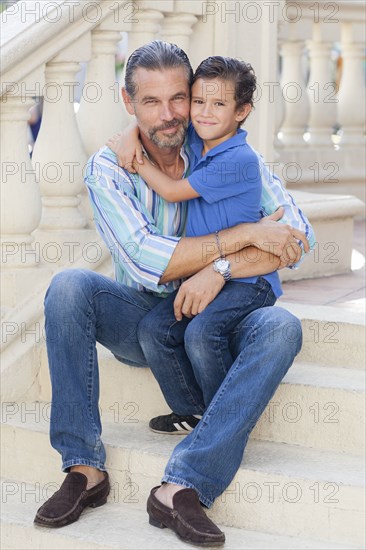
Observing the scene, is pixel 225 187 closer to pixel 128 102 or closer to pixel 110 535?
pixel 128 102

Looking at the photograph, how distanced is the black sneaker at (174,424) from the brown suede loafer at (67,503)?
358mm

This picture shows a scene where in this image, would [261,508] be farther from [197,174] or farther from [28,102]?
[28,102]

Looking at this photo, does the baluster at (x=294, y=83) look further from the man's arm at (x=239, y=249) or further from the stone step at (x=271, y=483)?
the stone step at (x=271, y=483)

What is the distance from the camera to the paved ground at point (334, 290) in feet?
14.7

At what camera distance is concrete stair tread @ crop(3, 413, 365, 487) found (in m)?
3.36

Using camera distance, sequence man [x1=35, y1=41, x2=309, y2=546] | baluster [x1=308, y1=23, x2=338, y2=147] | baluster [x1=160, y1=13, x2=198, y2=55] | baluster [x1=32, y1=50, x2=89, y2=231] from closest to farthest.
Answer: man [x1=35, y1=41, x2=309, y2=546]
baluster [x1=32, y1=50, x2=89, y2=231]
baluster [x1=160, y1=13, x2=198, y2=55]
baluster [x1=308, y1=23, x2=338, y2=147]

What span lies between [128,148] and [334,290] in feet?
4.86

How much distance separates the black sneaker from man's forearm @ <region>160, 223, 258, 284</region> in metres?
0.43

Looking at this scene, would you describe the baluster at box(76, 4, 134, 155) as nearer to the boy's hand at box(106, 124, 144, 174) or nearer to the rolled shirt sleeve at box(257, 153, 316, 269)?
the boy's hand at box(106, 124, 144, 174)

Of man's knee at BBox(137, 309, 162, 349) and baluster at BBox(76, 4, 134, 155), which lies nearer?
man's knee at BBox(137, 309, 162, 349)

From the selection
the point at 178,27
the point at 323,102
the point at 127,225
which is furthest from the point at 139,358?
the point at 323,102

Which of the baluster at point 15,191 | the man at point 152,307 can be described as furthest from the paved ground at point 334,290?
the baluster at point 15,191

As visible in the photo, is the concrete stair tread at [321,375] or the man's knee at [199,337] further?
the concrete stair tread at [321,375]

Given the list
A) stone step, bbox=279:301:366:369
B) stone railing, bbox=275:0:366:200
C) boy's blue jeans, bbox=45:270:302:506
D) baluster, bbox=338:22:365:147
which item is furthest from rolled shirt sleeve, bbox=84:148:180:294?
baluster, bbox=338:22:365:147
